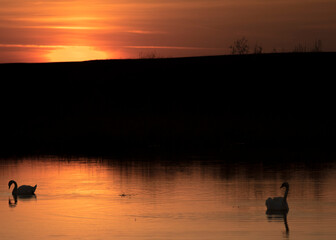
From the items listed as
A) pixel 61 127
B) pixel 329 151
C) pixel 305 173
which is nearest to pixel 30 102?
pixel 61 127

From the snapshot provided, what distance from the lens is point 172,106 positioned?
51531mm

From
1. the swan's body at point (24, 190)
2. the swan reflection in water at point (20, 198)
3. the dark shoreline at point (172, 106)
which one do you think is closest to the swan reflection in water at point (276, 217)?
the swan reflection in water at point (20, 198)

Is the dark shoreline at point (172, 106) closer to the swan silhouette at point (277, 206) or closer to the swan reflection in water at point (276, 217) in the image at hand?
the swan silhouette at point (277, 206)

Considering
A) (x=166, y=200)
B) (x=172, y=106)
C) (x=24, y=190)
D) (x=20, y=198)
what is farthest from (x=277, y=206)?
(x=172, y=106)

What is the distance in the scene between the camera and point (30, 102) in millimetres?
55344

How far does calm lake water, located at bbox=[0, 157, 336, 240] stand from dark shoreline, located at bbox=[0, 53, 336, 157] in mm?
5734

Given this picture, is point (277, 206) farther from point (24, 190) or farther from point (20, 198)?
point (24, 190)

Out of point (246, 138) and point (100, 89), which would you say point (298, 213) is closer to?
point (246, 138)

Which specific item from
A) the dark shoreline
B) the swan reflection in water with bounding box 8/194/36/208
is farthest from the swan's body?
the dark shoreline

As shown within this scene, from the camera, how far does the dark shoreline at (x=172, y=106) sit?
35125 millimetres

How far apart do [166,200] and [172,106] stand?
32.2 meters

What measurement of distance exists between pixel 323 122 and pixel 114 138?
36.4 feet

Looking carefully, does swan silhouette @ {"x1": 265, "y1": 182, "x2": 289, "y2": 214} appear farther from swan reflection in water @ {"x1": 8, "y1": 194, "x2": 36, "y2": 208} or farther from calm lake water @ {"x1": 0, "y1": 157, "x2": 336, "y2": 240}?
swan reflection in water @ {"x1": 8, "y1": 194, "x2": 36, "y2": 208}

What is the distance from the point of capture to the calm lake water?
15773mm
